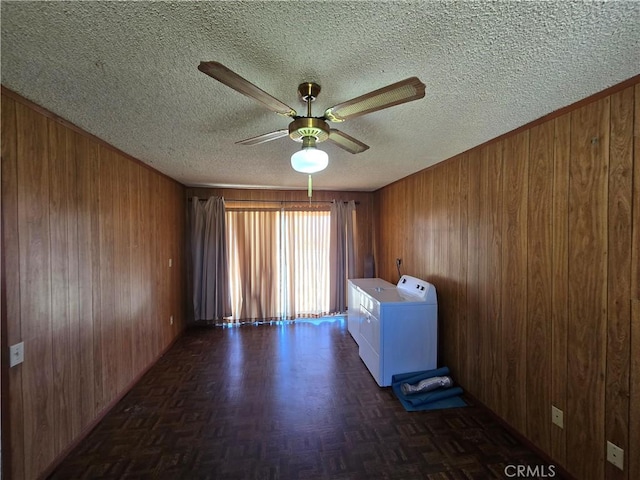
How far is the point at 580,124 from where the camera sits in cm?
144

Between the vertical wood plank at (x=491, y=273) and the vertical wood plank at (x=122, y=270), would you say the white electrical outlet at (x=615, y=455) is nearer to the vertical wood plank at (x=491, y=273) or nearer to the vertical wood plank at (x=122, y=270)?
the vertical wood plank at (x=491, y=273)

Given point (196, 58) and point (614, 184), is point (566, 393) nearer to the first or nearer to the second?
point (614, 184)

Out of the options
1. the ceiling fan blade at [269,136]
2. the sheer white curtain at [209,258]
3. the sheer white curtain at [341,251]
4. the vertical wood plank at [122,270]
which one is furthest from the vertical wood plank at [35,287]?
the sheer white curtain at [341,251]

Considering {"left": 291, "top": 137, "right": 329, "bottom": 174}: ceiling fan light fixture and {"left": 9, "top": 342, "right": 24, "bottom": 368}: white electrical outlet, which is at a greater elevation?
{"left": 291, "top": 137, "right": 329, "bottom": 174}: ceiling fan light fixture

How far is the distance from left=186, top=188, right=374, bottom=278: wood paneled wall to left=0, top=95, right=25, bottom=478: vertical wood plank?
2.75 meters

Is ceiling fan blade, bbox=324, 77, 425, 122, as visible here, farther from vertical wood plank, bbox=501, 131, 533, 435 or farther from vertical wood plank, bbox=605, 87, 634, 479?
vertical wood plank, bbox=501, 131, 533, 435

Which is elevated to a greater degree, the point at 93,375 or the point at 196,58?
the point at 196,58

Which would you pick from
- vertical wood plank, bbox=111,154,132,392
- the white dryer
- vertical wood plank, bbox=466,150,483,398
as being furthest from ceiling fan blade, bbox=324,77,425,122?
the white dryer

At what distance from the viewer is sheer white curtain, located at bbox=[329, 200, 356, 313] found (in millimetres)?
4309

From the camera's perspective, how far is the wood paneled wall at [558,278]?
1265mm

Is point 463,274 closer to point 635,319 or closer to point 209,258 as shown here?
point 635,319

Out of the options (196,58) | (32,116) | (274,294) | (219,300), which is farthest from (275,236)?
(196,58)

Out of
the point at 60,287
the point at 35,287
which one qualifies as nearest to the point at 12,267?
the point at 35,287

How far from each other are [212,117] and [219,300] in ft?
10.3
